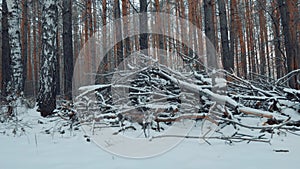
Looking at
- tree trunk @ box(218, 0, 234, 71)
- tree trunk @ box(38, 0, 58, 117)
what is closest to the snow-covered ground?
tree trunk @ box(38, 0, 58, 117)

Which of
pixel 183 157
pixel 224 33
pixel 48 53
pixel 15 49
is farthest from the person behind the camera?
pixel 224 33

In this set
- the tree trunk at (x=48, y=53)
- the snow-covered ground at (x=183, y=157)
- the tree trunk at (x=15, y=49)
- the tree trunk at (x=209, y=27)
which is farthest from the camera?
the tree trunk at (x=15, y=49)

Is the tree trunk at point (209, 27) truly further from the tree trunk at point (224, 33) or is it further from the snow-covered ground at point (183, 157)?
the snow-covered ground at point (183, 157)

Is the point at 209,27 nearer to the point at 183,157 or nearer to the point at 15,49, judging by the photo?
the point at 15,49

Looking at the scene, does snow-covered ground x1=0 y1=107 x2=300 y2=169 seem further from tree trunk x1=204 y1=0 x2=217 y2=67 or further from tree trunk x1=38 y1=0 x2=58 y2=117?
tree trunk x1=38 y1=0 x2=58 y2=117

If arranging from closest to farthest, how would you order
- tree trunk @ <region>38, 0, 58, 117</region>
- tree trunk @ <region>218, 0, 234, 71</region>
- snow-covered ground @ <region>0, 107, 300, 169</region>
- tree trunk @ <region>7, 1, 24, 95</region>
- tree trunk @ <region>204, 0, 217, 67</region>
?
snow-covered ground @ <region>0, 107, 300, 169</region>
tree trunk @ <region>204, 0, 217, 67</region>
tree trunk @ <region>38, 0, 58, 117</region>
tree trunk @ <region>7, 1, 24, 95</region>
tree trunk @ <region>218, 0, 234, 71</region>

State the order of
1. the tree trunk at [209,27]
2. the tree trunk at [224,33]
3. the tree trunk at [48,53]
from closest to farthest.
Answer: the tree trunk at [209,27] < the tree trunk at [48,53] < the tree trunk at [224,33]

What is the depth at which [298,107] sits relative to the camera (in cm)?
228

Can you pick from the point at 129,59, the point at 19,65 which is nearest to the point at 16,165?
the point at 129,59

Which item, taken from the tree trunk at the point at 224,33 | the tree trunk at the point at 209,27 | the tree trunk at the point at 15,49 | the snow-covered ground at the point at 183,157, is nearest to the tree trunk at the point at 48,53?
the tree trunk at the point at 15,49

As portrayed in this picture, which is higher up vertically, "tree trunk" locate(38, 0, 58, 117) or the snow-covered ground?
"tree trunk" locate(38, 0, 58, 117)

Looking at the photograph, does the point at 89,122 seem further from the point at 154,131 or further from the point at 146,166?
the point at 146,166

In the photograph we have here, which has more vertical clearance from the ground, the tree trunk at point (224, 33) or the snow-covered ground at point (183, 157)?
the tree trunk at point (224, 33)

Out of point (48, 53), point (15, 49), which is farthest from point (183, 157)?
point (15, 49)
